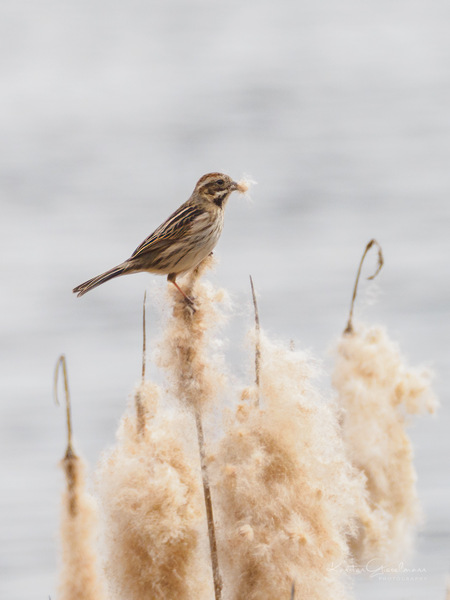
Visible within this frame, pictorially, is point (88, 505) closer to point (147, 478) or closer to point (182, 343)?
point (147, 478)

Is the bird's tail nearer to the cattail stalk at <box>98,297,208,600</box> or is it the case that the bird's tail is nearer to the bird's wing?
the bird's wing

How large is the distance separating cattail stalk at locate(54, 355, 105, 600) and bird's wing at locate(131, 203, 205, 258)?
4.99ft

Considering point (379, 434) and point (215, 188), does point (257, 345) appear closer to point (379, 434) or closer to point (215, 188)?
Answer: point (379, 434)

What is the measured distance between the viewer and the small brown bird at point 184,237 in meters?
3.40

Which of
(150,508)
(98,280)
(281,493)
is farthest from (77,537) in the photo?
(98,280)

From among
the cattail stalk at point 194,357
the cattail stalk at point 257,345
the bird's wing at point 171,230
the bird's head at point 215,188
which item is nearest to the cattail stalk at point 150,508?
the cattail stalk at point 194,357

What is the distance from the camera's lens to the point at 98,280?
3.49 metres

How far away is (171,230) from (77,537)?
5.73ft

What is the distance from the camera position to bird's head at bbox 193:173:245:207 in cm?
376

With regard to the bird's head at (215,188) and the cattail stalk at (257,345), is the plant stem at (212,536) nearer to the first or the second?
the cattail stalk at (257,345)

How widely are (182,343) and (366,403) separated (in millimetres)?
708

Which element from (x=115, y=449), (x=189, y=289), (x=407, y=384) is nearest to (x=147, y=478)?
(x=115, y=449)

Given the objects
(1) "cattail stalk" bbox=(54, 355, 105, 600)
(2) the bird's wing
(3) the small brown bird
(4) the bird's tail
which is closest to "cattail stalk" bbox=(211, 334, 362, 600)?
(1) "cattail stalk" bbox=(54, 355, 105, 600)

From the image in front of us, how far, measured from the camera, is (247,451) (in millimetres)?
2268
